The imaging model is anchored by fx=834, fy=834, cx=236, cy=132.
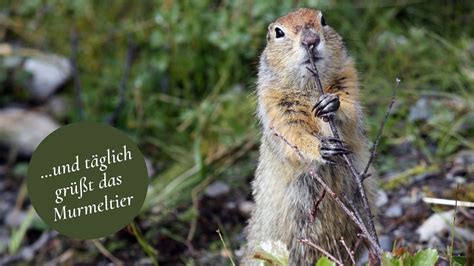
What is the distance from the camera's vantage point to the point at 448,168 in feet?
16.6

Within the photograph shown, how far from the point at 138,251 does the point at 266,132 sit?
5.10 feet

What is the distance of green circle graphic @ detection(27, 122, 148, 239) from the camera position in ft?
13.2

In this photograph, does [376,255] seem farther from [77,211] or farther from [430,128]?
[430,128]

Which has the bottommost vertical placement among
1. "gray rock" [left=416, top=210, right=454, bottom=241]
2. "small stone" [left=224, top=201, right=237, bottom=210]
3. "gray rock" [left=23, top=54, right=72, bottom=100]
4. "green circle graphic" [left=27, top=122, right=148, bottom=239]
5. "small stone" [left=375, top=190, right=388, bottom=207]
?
"small stone" [left=224, top=201, right=237, bottom=210]

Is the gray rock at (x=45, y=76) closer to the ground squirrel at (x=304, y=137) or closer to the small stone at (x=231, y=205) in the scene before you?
the small stone at (x=231, y=205)

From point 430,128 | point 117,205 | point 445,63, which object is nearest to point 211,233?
point 117,205

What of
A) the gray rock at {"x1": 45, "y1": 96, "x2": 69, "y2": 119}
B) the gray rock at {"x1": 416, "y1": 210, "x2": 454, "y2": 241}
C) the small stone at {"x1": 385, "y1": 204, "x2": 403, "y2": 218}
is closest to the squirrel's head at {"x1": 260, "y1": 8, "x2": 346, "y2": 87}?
the gray rock at {"x1": 416, "y1": 210, "x2": 454, "y2": 241}

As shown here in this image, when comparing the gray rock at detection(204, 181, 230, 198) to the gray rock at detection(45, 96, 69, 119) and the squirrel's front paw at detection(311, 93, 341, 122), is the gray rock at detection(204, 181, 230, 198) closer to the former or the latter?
the gray rock at detection(45, 96, 69, 119)

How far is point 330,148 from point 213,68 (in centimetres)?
303

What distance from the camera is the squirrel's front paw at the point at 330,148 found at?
10.9ft

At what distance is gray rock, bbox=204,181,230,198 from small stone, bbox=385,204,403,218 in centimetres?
116

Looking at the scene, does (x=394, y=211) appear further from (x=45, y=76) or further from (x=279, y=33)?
(x=45, y=76)

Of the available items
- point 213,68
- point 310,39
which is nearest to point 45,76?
point 213,68

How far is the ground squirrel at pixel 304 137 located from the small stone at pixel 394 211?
38.6 inches
